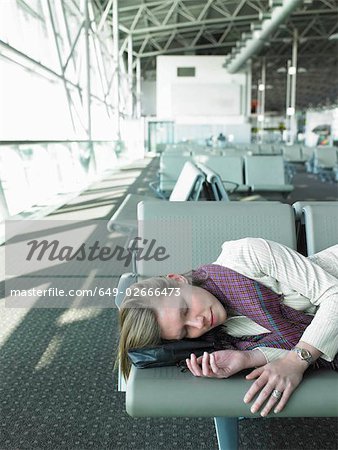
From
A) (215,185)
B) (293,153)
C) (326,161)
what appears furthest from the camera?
(293,153)

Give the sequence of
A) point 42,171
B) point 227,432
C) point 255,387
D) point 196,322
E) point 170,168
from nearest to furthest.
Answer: point 255,387 → point 196,322 → point 227,432 → point 170,168 → point 42,171

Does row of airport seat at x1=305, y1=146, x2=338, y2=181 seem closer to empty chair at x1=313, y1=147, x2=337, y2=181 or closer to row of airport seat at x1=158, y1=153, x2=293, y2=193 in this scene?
empty chair at x1=313, y1=147, x2=337, y2=181

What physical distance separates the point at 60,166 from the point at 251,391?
9.02 meters

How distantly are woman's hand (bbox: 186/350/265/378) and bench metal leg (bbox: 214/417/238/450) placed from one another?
1.44ft

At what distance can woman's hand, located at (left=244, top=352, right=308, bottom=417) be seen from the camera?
59.6 inches

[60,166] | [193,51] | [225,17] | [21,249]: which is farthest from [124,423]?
[193,51]

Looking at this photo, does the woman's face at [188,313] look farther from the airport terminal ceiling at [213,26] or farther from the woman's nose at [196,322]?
the airport terminal ceiling at [213,26]

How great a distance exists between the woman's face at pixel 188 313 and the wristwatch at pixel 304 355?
0.80 feet

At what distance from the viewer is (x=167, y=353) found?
5.27 ft

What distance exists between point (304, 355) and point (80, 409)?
4.01 feet

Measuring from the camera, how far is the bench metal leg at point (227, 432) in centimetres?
194

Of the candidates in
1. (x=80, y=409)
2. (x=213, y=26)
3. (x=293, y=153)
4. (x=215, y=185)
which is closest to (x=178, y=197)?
(x=215, y=185)

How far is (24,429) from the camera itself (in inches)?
88.2

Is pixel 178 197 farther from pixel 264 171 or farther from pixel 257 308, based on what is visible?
pixel 264 171
